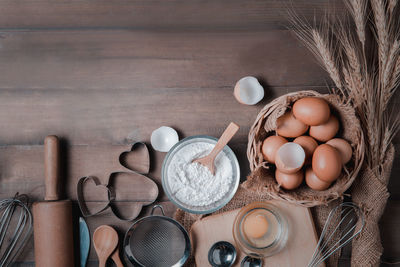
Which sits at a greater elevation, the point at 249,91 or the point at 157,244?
the point at 249,91

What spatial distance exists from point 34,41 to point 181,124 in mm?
538

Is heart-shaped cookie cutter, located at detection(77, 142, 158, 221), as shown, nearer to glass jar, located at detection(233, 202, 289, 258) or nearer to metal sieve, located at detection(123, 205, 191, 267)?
metal sieve, located at detection(123, 205, 191, 267)

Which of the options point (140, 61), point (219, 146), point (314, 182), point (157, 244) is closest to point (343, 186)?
point (314, 182)

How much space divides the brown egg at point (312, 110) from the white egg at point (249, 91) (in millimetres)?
163

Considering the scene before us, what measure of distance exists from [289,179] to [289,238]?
0.73 feet

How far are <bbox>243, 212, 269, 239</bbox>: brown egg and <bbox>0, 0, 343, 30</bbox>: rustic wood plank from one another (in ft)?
1.93

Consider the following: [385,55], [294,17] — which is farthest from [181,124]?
[385,55]

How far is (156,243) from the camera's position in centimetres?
107

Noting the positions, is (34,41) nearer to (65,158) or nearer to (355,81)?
(65,158)

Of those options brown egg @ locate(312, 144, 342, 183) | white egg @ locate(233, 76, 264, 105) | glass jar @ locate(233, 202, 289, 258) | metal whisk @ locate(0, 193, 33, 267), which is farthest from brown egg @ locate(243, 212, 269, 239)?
metal whisk @ locate(0, 193, 33, 267)

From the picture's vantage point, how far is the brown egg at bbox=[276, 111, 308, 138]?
949mm

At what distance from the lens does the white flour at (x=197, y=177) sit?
1.01 m

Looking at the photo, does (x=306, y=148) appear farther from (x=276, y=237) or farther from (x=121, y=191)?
(x=121, y=191)

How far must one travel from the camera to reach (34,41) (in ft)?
3.59
